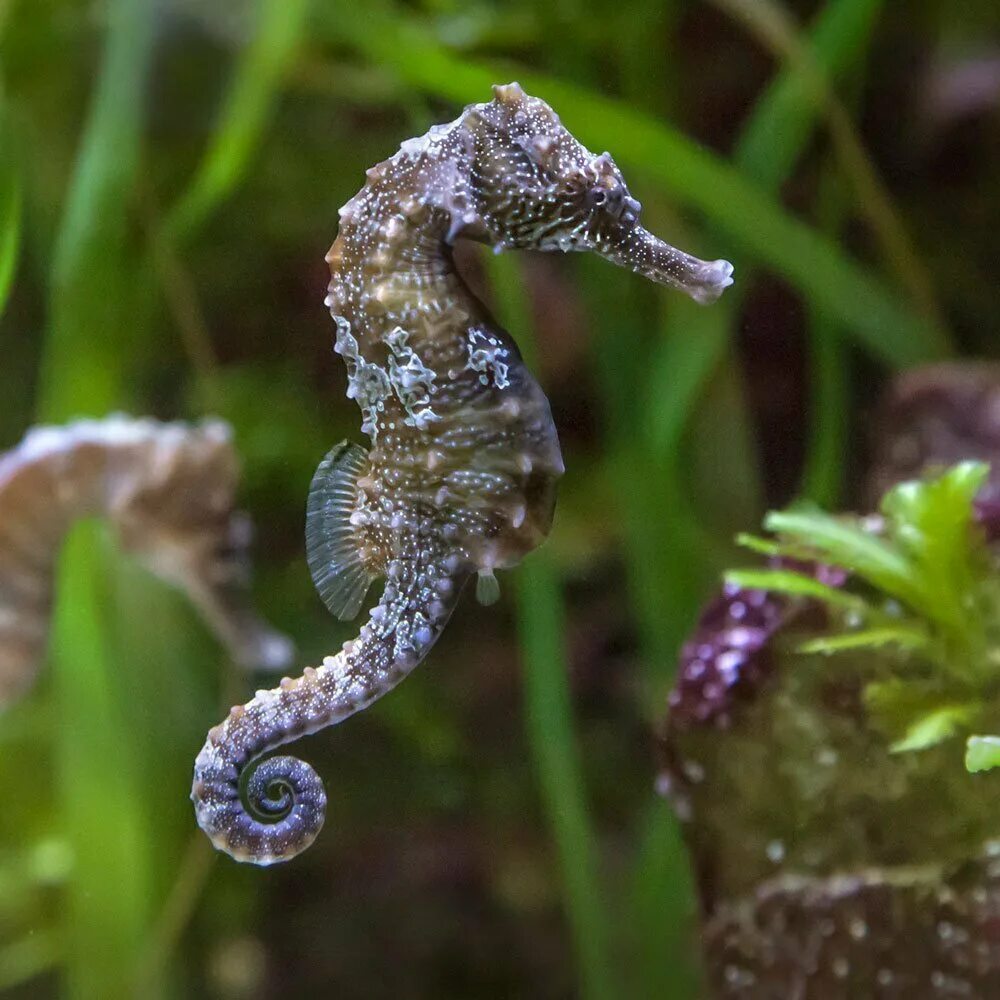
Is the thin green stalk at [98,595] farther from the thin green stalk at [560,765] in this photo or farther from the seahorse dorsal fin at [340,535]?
the seahorse dorsal fin at [340,535]

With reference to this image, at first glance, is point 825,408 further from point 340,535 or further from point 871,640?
point 340,535

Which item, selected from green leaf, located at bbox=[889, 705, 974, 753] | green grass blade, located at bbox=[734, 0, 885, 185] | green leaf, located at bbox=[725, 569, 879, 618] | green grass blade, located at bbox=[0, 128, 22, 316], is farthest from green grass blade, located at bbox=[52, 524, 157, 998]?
green grass blade, located at bbox=[734, 0, 885, 185]

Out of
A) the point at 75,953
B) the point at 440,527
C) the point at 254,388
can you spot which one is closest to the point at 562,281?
the point at 254,388

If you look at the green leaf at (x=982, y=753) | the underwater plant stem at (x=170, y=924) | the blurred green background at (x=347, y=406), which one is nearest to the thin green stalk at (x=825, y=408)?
the blurred green background at (x=347, y=406)

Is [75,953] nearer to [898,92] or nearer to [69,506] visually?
[69,506]

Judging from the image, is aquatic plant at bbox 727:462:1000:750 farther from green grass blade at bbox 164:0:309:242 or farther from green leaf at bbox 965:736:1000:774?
green grass blade at bbox 164:0:309:242
